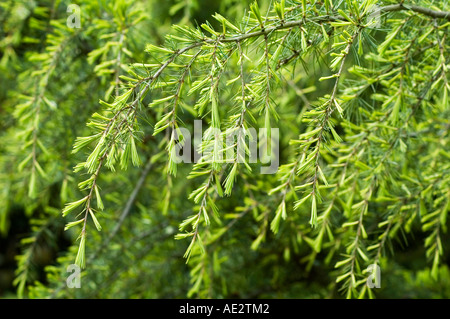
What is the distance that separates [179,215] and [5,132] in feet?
2.44

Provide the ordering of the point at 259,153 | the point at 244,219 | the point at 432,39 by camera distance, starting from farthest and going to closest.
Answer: the point at 244,219
the point at 259,153
the point at 432,39

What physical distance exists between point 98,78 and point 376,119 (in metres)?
0.81

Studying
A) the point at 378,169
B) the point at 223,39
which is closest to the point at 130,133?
the point at 223,39

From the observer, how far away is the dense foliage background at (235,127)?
593 millimetres

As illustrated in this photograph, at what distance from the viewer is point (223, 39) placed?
0.57 m

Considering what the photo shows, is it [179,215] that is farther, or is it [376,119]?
[179,215]

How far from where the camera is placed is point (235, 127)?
533 mm

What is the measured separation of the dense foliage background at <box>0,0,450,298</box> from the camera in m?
0.59
